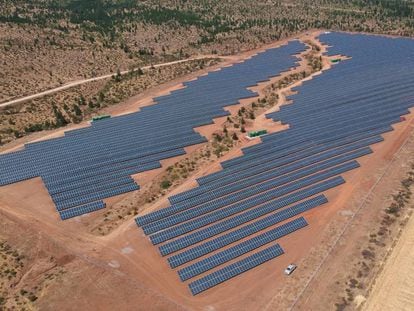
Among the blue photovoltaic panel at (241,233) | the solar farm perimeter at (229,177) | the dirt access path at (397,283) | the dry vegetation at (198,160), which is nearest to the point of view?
the dirt access path at (397,283)

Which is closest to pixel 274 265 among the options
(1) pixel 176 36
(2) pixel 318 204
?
(2) pixel 318 204

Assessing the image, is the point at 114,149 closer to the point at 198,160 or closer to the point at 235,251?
the point at 198,160

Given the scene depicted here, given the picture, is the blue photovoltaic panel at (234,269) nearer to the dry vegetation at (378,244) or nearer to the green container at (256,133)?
the dry vegetation at (378,244)

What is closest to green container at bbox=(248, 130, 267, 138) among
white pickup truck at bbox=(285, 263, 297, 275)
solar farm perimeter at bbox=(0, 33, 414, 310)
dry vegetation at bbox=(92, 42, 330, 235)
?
dry vegetation at bbox=(92, 42, 330, 235)

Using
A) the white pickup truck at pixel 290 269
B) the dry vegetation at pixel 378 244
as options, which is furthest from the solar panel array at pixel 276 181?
the dry vegetation at pixel 378 244

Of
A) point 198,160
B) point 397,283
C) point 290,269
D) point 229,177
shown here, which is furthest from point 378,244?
point 198,160

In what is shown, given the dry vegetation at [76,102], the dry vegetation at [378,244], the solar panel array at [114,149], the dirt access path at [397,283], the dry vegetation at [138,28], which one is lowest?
the dirt access path at [397,283]
